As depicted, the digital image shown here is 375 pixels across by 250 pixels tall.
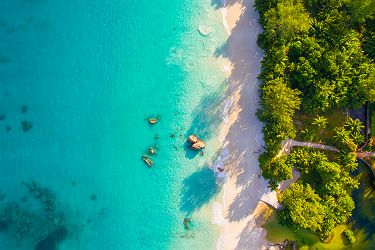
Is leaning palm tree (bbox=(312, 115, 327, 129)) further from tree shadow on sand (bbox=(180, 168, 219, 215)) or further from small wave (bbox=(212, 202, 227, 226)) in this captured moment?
small wave (bbox=(212, 202, 227, 226))

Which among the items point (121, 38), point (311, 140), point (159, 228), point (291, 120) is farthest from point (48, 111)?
point (311, 140)

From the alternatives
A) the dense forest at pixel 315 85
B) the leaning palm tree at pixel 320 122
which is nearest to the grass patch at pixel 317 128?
the dense forest at pixel 315 85

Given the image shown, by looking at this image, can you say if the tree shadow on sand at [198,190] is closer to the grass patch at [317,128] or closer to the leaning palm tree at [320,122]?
the grass patch at [317,128]

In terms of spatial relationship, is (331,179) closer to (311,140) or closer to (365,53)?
(311,140)

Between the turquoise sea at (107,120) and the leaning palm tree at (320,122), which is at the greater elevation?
the leaning palm tree at (320,122)

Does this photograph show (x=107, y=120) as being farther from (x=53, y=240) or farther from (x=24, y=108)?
(x=53, y=240)

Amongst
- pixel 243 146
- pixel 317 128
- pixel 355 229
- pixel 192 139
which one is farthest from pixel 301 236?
pixel 192 139
